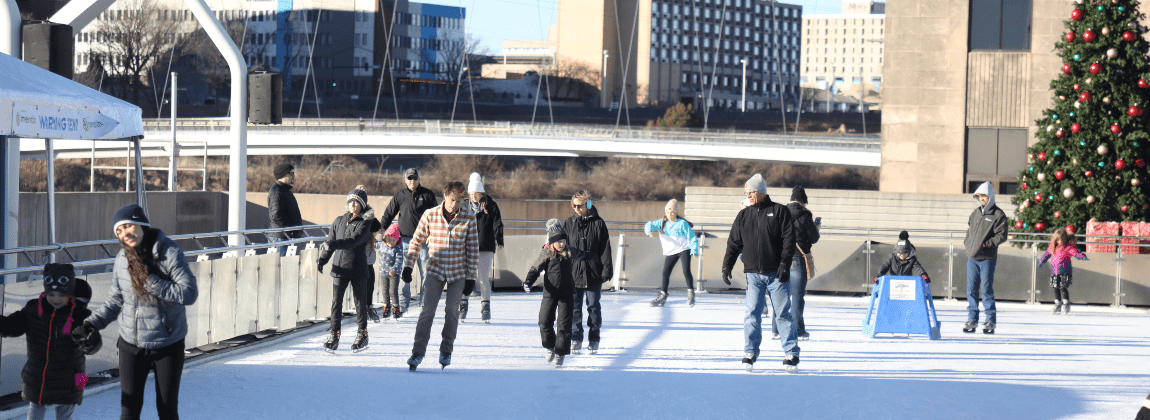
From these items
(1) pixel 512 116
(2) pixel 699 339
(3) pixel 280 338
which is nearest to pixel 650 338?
(2) pixel 699 339

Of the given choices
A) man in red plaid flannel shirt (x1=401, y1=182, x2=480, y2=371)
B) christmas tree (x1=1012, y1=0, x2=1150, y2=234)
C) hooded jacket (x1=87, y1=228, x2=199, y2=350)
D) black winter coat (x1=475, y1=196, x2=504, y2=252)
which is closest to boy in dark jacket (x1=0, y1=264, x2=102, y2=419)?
hooded jacket (x1=87, y1=228, x2=199, y2=350)

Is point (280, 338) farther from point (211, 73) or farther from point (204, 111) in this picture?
point (211, 73)

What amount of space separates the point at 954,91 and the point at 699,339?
28968 mm

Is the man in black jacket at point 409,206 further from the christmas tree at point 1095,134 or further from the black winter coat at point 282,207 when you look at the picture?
the christmas tree at point 1095,134

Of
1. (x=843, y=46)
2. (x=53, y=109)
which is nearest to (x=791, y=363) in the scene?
(x=53, y=109)

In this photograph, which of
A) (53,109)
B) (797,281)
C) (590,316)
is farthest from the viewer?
(797,281)

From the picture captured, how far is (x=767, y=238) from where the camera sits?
8.83m

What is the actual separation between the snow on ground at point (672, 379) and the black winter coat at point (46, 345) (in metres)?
1.26

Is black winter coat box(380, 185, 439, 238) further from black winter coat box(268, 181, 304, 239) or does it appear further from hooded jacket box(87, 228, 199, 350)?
hooded jacket box(87, 228, 199, 350)

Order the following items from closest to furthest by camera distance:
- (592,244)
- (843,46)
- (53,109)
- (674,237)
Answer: (53,109) < (592,244) < (674,237) < (843,46)

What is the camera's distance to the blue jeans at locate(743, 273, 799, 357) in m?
8.93

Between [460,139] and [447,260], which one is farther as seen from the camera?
[460,139]

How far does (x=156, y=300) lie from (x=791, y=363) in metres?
5.29

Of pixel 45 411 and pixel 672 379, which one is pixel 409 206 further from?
pixel 45 411
